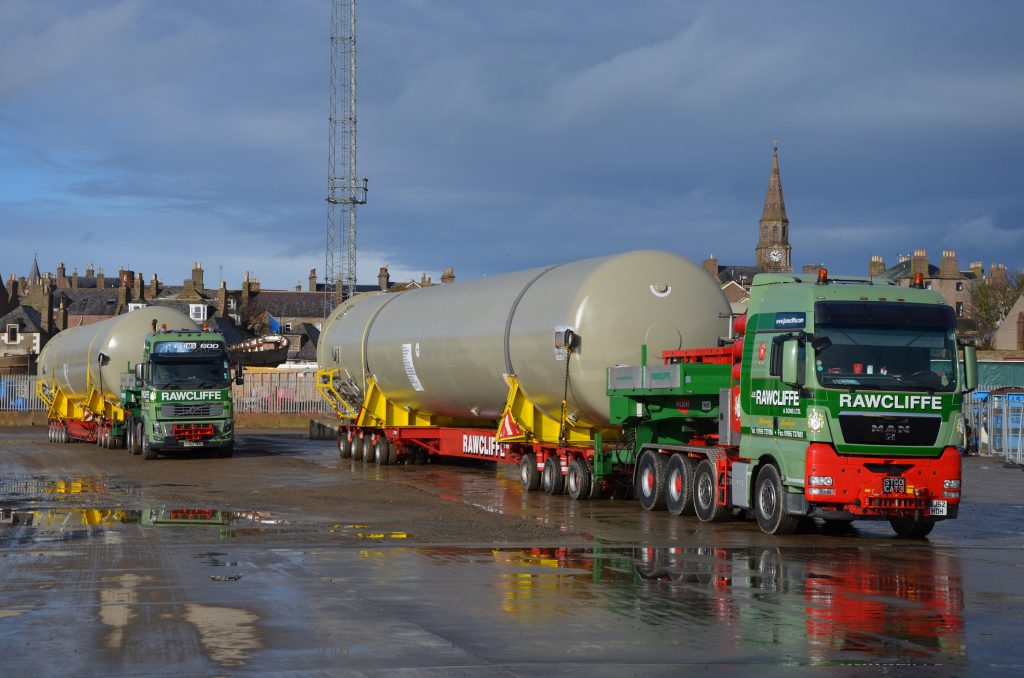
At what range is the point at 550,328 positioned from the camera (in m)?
24.1

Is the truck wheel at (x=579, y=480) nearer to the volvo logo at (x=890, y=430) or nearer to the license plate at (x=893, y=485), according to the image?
the license plate at (x=893, y=485)

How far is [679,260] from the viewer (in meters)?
23.8

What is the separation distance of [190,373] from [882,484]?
78.5ft

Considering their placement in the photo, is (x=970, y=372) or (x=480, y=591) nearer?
(x=480, y=591)

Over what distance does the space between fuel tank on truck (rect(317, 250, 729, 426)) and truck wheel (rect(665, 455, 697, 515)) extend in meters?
2.27

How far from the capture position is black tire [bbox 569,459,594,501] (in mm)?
24281

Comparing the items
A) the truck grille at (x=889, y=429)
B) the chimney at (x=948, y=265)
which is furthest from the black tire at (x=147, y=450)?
the chimney at (x=948, y=265)

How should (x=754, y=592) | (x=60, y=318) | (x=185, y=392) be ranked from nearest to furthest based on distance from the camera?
1. (x=754, y=592)
2. (x=185, y=392)
3. (x=60, y=318)

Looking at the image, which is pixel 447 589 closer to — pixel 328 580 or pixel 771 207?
pixel 328 580

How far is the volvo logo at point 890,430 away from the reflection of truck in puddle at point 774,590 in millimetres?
1563

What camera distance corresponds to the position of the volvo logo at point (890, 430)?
57.3ft

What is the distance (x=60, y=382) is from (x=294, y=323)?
3189 inches

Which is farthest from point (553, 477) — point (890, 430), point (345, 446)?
point (345, 446)

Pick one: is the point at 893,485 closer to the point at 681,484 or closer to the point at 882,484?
the point at 882,484
